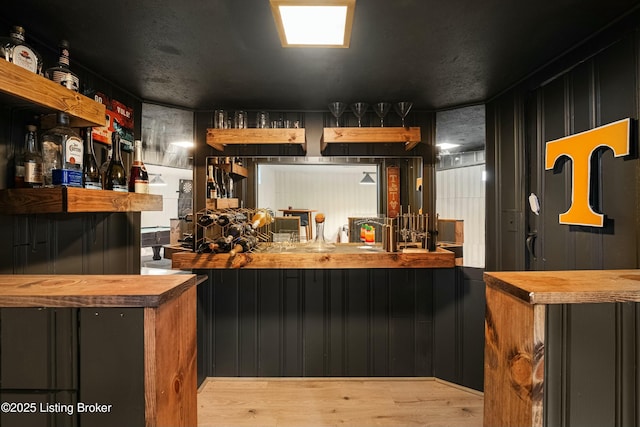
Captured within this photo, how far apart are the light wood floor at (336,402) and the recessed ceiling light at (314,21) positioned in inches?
86.6

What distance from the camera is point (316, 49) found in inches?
60.2

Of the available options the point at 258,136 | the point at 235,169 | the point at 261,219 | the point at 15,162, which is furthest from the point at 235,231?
the point at 15,162

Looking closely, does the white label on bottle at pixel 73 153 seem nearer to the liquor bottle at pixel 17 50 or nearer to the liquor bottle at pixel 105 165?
the liquor bottle at pixel 17 50

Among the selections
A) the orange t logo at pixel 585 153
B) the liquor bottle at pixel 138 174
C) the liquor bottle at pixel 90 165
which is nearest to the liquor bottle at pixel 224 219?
the liquor bottle at pixel 138 174

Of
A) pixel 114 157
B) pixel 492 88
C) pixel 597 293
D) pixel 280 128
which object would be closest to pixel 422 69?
pixel 492 88

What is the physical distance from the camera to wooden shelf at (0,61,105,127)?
942 mm

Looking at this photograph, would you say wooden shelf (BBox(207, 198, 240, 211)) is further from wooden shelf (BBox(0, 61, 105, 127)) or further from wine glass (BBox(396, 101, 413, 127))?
wine glass (BBox(396, 101, 413, 127))

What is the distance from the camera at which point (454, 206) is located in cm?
258

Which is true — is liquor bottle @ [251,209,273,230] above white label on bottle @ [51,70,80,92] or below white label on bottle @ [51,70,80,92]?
below

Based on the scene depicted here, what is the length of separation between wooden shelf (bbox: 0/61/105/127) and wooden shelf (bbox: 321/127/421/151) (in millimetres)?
1338

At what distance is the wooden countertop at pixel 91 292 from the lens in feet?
2.63

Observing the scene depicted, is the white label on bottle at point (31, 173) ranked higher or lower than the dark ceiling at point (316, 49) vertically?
lower

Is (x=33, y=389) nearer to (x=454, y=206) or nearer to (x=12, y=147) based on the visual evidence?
(x=12, y=147)

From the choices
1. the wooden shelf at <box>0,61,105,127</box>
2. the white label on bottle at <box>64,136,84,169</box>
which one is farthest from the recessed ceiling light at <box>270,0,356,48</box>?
the white label on bottle at <box>64,136,84,169</box>
